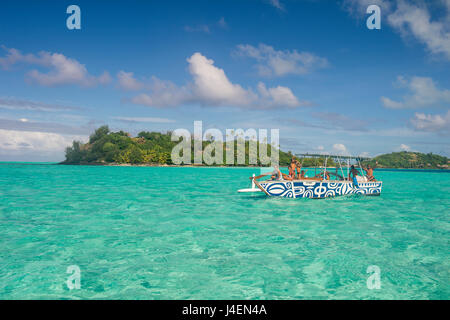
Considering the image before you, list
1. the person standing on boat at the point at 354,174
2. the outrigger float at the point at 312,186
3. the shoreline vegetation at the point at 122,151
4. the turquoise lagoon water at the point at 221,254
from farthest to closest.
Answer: the shoreline vegetation at the point at 122,151 → the person standing on boat at the point at 354,174 → the outrigger float at the point at 312,186 → the turquoise lagoon water at the point at 221,254

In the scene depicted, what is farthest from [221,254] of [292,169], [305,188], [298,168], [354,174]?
[354,174]

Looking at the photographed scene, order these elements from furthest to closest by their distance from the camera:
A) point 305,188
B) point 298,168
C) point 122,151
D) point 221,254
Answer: point 122,151 < point 298,168 < point 305,188 < point 221,254

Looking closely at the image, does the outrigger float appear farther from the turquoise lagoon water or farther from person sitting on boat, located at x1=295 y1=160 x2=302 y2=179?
the turquoise lagoon water

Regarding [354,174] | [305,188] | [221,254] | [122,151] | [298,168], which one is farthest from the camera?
[122,151]

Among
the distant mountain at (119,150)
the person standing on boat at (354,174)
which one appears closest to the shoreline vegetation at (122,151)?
the distant mountain at (119,150)

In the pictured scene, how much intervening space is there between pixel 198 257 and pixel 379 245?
6.25 m

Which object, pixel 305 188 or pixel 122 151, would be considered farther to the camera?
pixel 122 151

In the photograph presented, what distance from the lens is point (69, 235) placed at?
10.1 metres

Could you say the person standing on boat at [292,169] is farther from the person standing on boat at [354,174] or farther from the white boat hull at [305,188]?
the person standing on boat at [354,174]

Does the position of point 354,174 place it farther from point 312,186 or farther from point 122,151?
point 122,151

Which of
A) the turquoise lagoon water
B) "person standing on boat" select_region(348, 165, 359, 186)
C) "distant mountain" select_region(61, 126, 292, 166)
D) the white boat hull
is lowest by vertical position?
the turquoise lagoon water

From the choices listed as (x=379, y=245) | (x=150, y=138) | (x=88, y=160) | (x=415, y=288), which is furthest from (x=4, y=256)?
(x=150, y=138)

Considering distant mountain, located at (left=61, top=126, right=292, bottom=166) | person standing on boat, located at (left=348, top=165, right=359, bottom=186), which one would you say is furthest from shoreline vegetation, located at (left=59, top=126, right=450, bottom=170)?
person standing on boat, located at (left=348, top=165, right=359, bottom=186)

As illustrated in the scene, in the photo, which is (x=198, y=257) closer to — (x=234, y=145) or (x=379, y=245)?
(x=379, y=245)
